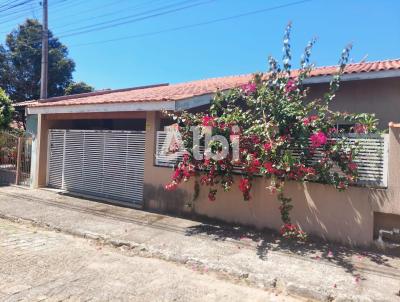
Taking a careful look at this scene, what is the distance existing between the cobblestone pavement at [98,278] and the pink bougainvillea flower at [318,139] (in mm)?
2757

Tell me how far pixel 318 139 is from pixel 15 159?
444 inches

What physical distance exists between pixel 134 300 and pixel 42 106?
8817mm

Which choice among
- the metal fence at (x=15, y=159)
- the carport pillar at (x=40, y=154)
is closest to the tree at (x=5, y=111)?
the metal fence at (x=15, y=159)

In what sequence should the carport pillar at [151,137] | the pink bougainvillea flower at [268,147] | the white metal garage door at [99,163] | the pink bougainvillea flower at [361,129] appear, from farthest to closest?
the white metal garage door at [99,163] → the carport pillar at [151,137] → the pink bougainvillea flower at [268,147] → the pink bougainvillea flower at [361,129]

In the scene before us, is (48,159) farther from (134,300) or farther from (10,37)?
(10,37)

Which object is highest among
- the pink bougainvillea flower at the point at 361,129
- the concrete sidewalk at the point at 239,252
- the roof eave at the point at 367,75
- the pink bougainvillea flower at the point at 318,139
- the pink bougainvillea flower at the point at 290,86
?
the roof eave at the point at 367,75

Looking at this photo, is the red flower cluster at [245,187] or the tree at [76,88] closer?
the red flower cluster at [245,187]

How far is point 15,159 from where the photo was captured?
13.1m

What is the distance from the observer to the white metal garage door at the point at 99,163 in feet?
31.3

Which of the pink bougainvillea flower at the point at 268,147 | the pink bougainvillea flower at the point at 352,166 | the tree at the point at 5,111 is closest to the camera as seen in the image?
the pink bougainvillea flower at the point at 352,166

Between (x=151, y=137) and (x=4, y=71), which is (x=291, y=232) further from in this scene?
(x=4, y=71)

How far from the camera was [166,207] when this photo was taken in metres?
8.61

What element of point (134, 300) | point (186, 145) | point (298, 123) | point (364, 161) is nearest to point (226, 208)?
point (186, 145)

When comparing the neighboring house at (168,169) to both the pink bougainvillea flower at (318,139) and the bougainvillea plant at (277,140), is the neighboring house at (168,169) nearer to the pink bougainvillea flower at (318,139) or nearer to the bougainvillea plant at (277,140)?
the bougainvillea plant at (277,140)
